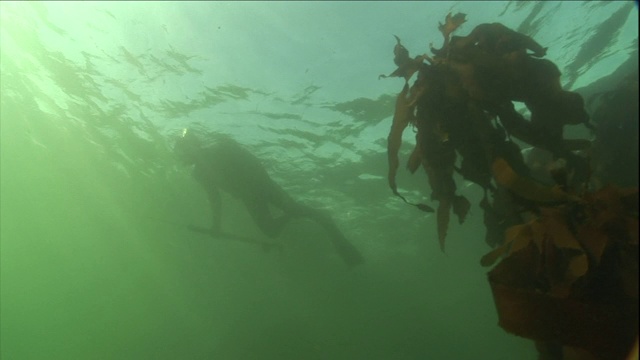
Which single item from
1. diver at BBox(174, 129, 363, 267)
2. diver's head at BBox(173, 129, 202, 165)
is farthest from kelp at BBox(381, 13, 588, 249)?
diver's head at BBox(173, 129, 202, 165)

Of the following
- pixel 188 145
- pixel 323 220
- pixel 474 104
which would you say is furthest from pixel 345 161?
pixel 474 104

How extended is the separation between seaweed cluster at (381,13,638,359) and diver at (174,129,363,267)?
34.6 feet

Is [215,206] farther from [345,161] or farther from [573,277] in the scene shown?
[573,277]

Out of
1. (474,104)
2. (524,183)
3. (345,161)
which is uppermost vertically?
(345,161)

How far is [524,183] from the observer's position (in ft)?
7.56

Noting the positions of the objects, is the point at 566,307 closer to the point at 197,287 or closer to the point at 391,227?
the point at 391,227

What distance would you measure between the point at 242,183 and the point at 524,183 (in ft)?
47.9

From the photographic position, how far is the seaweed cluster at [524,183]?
7.00 feet

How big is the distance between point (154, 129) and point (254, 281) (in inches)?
855

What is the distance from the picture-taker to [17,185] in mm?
25500

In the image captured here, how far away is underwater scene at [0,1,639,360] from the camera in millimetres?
2553

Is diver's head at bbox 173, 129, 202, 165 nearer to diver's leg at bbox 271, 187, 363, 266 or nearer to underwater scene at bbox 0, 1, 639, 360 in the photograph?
underwater scene at bbox 0, 1, 639, 360

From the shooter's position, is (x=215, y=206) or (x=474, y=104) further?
(x=215, y=206)

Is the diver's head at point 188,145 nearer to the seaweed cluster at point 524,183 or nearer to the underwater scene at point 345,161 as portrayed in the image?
the underwater scene at point 345,161
